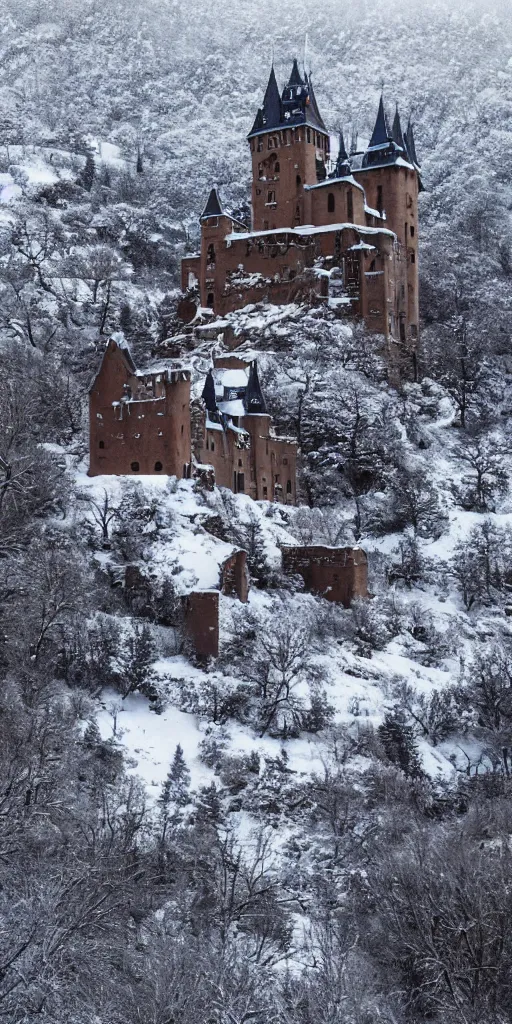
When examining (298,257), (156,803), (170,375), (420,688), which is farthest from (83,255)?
(156,803)

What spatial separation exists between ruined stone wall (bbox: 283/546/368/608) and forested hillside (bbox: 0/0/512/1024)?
108 centimetres

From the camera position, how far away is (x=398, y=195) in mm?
115000

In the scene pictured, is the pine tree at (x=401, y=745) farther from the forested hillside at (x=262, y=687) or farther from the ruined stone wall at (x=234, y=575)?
the ruined stone wall at (x=234, y=575)

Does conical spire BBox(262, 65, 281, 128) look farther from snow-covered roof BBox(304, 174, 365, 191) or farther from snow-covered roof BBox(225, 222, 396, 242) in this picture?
snow-covered roof BBox(225, 222, 396, 242)

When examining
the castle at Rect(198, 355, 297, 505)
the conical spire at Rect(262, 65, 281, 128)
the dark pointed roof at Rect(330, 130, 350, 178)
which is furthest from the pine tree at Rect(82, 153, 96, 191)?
the castle at Rect(198, 355, 297, 505)

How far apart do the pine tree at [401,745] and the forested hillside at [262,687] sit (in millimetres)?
137

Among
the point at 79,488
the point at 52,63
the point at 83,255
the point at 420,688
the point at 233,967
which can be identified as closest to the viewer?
the point at 233,967

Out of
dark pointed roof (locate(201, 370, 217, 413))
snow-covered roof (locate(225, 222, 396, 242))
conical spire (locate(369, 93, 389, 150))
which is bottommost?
dark pointed roof (locate(201, 370, 217, 413))

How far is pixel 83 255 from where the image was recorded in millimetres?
136000

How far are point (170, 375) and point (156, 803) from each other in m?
29.3

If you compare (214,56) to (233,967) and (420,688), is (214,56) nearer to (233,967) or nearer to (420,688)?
(420,688)

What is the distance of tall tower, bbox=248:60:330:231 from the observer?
112438 millimetres

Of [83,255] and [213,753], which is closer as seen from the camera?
[213,753]

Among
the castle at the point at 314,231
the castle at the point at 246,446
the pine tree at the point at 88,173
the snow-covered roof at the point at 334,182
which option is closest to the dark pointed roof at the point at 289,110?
the castle at the point at 314,231
